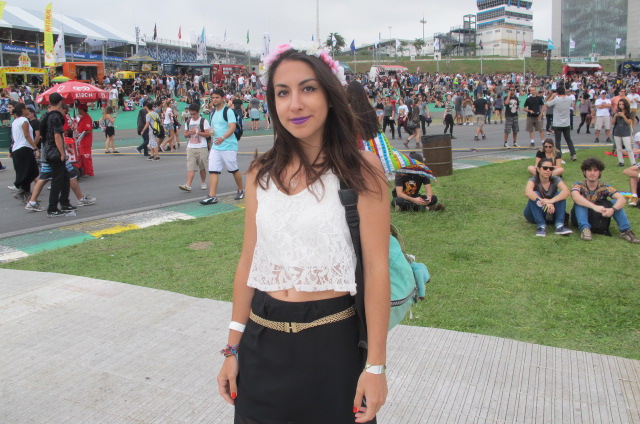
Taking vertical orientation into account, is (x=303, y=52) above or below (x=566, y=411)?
above

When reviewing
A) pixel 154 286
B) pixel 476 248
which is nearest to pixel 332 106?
pixel 154 286

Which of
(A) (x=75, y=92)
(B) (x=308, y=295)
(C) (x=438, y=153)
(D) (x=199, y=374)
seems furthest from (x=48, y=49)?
(B) (x=308, y=295)

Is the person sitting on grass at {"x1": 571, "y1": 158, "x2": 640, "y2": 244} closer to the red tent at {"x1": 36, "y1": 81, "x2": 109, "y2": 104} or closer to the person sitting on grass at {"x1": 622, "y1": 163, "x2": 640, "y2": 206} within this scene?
the person sitting on grass at {"x1": 622, "y1": 163, "x2": 640, "y2": 206}

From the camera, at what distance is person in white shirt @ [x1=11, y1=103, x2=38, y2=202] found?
32.4 feet

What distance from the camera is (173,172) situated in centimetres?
1359

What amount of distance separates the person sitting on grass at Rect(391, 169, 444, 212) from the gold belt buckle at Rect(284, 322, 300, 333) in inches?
257

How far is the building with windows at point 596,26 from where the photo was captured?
363 ft

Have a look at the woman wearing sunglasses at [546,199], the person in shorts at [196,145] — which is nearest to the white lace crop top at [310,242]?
the woman wearing sunglasses at [546,199]

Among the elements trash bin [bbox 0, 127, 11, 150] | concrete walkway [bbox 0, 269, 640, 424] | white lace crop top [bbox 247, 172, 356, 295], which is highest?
trash bin [bbox 0, 127, 11, 150]

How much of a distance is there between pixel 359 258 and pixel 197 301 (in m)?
3.46

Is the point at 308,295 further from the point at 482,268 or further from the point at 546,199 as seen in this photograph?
the point at 546,199

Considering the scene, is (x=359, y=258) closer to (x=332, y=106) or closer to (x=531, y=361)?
(x=332, y=106)

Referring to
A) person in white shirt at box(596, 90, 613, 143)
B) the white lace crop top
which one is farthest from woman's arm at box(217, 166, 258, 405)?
person in white shirt at box(596, 90, 613, 143)

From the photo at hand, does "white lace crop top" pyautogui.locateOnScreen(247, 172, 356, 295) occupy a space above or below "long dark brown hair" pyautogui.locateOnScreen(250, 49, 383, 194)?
below
